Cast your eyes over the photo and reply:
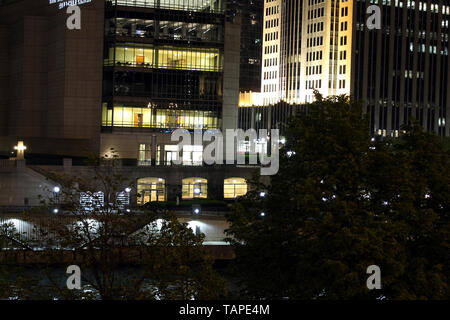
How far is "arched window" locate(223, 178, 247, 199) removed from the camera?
7694 centimetres

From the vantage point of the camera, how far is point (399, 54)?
152625 mm

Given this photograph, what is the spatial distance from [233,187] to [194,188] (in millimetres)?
5170

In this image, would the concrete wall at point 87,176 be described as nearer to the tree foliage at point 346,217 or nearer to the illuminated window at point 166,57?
the illuminated window at point 166,57

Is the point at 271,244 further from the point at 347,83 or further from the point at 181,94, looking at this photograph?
the point at 347,83

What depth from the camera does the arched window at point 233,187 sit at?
76.9 m

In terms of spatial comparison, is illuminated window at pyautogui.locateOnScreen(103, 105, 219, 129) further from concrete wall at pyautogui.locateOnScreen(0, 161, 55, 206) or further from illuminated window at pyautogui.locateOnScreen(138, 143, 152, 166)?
concrete wall at pyautogui.locateOnScreen(0, 161, 55, 206)

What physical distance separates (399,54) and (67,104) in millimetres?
94042

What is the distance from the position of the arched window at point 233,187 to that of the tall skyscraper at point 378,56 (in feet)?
244

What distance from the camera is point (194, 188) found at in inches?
2948

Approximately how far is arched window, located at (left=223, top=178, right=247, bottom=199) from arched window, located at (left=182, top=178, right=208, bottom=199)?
8.65 ft

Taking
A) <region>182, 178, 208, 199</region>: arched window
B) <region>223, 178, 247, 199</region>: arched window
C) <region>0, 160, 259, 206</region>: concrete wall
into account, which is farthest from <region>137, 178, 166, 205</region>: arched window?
<region>223, 178, 247, 199</region>: arched window

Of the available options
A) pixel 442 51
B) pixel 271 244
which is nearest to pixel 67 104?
pixel 271 244

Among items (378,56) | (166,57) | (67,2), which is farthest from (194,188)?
(378,56)

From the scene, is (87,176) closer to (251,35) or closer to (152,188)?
(152,188)
